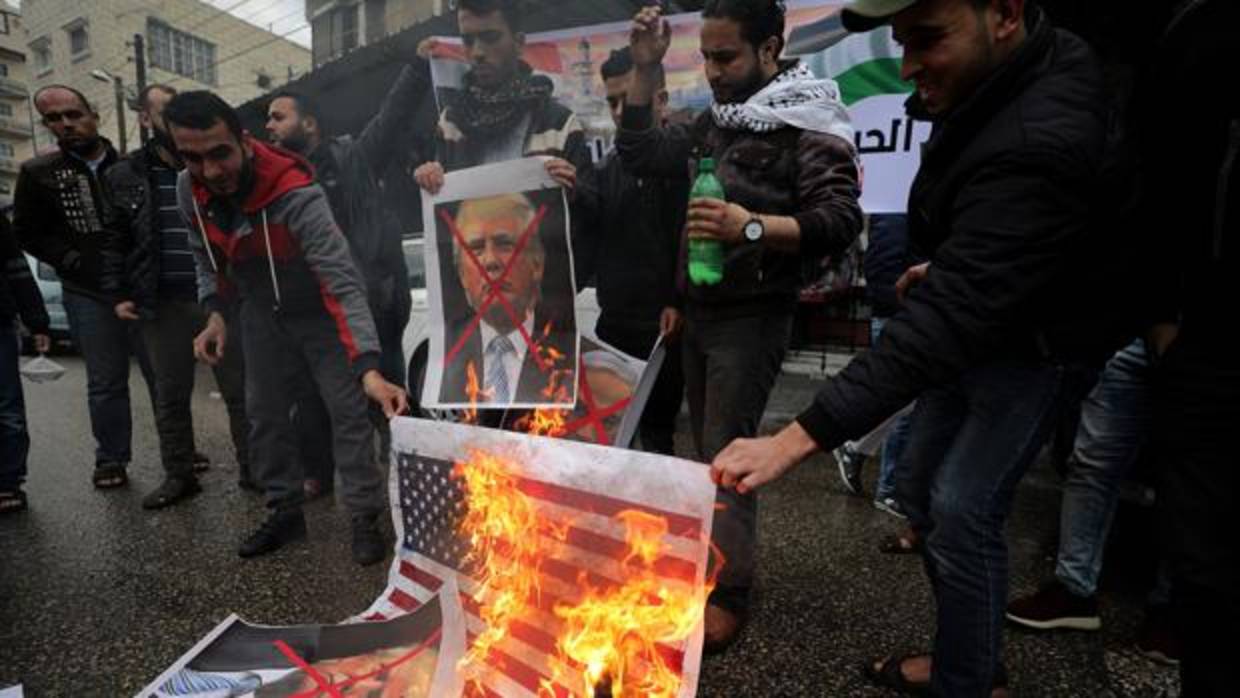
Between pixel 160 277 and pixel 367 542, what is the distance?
6.74ft

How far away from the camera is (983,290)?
1202mm

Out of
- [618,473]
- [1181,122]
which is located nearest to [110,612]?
[618,473]

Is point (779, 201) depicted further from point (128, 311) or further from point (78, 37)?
point (78, 37)

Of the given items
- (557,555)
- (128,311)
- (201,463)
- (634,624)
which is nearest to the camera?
(634,624)

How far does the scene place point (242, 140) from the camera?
2.74m

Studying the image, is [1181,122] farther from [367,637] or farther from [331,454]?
[331,454]

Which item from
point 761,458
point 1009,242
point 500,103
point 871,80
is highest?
point 871,80

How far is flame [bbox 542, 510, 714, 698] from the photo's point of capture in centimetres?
139

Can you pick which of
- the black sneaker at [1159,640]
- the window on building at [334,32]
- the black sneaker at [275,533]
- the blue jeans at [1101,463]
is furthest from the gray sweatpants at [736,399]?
the window on building at [334,32]

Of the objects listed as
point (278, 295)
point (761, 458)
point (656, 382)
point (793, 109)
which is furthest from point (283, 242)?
point (761, 458)

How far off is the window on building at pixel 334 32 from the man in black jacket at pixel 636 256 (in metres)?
20.7

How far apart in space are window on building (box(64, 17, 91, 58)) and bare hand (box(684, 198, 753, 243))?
3718cm

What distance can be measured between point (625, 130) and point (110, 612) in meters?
2.54

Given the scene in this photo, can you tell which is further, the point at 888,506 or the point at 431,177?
the point at 888,506
